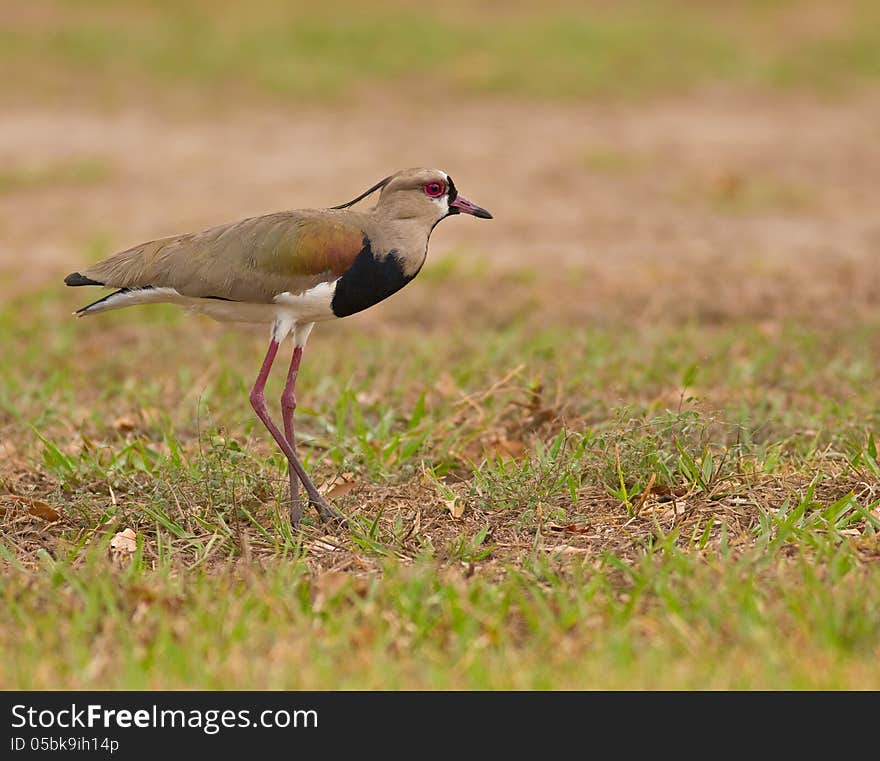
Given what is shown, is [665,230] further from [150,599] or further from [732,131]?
[150,599]

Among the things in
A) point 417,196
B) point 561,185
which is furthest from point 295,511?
point 561,185

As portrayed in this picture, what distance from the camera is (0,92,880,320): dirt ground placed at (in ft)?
29.5

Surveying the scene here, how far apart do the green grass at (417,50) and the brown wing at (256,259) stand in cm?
1202

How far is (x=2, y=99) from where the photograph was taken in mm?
16297

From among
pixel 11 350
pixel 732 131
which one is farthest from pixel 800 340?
pixel 732 131

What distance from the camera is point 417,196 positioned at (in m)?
4.66

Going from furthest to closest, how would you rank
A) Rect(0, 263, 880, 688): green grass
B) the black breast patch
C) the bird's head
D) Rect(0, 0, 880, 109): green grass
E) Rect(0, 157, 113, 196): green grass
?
Rect(0, 0, 880, 109): green grass
Rect(0, 157, 113, 196): green grass
the bird's head
the black breast patch
Rect(0, 263, 880, 688): green grass

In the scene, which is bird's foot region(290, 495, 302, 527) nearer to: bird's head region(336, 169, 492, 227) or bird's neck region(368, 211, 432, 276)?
bird's neck region(368, 211, 432, 276)

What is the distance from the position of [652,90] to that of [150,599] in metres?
14.5

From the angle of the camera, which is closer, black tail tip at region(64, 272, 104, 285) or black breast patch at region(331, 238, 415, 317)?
black breast patch at region(331, 238, 415, 317)

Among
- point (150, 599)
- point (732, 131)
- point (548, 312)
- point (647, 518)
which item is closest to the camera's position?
point (150, 599)

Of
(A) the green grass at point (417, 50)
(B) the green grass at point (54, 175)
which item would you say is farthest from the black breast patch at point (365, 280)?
(A) the green grass at point (417, 50)

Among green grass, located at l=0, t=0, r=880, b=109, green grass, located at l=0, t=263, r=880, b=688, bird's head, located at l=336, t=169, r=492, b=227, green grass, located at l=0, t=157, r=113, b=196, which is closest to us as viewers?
green grass, located at l=0, t=263, r=880, b=688

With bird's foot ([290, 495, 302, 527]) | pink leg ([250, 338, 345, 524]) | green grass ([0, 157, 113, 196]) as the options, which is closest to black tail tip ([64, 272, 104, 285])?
pink leg ([250, 338, 345, 524])
